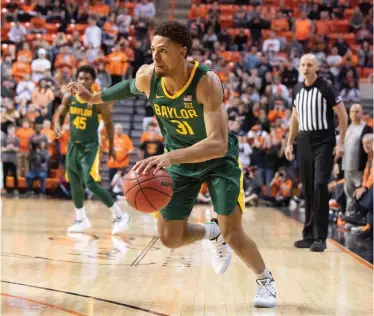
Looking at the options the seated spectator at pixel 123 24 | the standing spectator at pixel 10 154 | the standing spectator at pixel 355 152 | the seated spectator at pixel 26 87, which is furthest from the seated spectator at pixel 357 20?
the standing spectator at pixel 355 152

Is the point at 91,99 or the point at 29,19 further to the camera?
the point at 29,19

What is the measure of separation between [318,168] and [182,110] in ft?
11.1

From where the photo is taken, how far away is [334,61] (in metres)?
17.8

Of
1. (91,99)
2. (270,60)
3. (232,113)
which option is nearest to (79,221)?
(91,99)

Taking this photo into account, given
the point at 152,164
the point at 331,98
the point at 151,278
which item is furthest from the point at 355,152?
the point at 152,164

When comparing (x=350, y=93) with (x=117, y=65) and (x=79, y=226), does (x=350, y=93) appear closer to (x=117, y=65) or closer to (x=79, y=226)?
(x=117, y=65)

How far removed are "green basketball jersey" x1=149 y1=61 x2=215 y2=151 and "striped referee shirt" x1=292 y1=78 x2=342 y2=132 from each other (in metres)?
3.22

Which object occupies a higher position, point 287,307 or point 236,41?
point 236,41

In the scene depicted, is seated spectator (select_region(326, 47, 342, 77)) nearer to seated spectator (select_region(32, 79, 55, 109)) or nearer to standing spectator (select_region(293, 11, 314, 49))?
standing spectator (select_region(293, 11, 314, 49))

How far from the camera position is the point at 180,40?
4.32 meters

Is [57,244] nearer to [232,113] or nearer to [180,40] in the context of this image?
[180,40]

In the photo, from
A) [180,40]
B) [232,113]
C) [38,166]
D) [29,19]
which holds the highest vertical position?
[29,19]

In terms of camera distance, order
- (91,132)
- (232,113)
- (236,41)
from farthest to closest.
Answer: (236,41)
(232,113)
(91,132)

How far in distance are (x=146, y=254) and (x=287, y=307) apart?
8.16 ft
